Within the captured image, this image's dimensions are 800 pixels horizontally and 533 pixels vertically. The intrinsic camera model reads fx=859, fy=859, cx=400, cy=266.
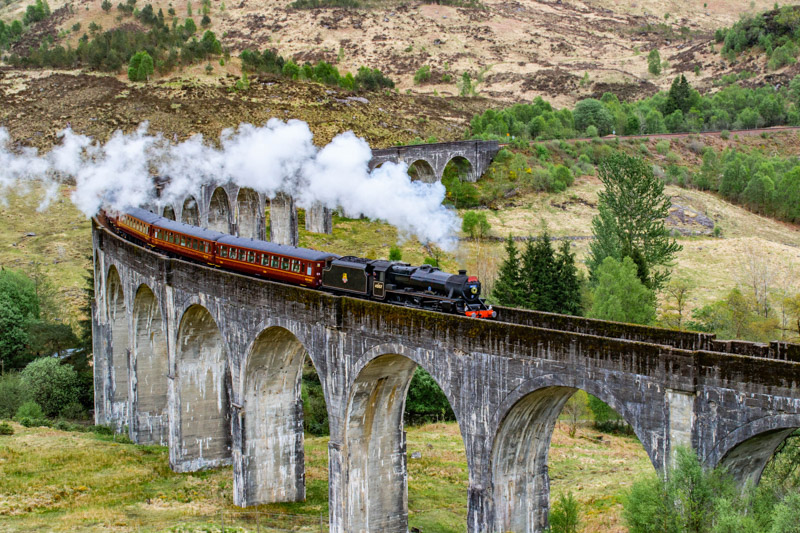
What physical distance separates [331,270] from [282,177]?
1595 inches

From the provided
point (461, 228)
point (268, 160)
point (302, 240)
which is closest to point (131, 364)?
point (268, 160)

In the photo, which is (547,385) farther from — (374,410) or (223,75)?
(223,75)

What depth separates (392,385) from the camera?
3278 centimetres

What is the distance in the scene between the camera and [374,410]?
1294 inches

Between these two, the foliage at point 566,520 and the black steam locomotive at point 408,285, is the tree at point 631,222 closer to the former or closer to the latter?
the black steam locomotive at point 408,285

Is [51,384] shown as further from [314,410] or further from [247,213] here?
[247,213]

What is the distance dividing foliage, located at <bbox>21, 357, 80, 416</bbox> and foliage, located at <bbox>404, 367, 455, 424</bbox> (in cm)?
2347

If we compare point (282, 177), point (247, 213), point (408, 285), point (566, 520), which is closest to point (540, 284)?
point (282, 177)

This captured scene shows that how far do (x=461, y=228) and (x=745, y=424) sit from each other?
65.2 metres

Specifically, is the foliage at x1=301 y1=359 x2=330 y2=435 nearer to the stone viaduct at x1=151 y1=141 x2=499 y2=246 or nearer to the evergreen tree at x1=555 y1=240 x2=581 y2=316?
the evergreen tree at x1=555 y1=240 x2=581 y2=316

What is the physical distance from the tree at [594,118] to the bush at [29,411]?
9316cm

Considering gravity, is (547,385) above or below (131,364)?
above

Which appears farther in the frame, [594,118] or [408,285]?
[594,118]

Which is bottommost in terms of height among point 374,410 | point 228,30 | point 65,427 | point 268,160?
point 65,427
